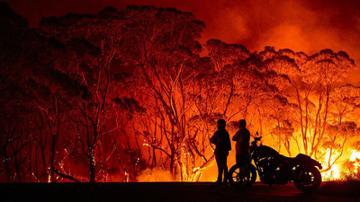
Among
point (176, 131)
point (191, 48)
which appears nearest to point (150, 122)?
point (176, 131)

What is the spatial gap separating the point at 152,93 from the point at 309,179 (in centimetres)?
2564

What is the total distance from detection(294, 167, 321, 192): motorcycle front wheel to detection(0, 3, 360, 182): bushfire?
16.5m

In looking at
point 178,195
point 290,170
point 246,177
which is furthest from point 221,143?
point 178,195

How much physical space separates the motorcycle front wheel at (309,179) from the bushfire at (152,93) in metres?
16.5

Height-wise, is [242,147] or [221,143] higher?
[221,143]

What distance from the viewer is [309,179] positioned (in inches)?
431

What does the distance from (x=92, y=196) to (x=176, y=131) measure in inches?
1022

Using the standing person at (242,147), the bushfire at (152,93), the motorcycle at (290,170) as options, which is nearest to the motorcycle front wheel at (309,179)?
the motorcycle at (290,170)

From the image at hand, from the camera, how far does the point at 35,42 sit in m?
30.7

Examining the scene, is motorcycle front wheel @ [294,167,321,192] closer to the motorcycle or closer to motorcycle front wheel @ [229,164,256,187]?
the motorcycle

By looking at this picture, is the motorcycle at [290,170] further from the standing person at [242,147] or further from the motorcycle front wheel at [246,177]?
the standing person at [242,147]

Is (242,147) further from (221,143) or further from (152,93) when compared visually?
(152,93)

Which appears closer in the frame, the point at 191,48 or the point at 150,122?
the point at 191,48

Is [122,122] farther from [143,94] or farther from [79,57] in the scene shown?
[79,57]
